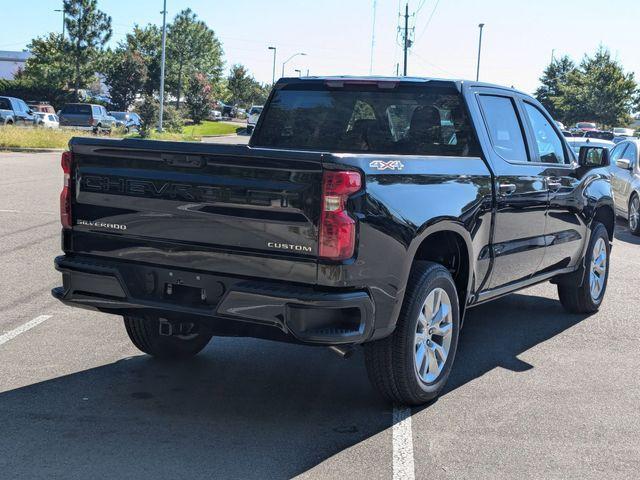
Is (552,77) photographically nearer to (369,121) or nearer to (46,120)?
(46,120)

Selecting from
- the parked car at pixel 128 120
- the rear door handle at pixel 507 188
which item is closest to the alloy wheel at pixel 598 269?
the rear door handle at pixel 507 188

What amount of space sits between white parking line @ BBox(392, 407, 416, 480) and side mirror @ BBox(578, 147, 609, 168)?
346cm

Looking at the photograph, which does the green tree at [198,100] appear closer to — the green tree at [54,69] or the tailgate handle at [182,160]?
the green tree at [54,69]

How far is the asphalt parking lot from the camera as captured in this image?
4391mm

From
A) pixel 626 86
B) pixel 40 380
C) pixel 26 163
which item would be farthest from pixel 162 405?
pixel 626 86

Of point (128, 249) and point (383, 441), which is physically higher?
point (128, 249)

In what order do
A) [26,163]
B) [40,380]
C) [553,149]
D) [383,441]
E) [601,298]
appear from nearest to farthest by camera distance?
[383,441] → [40,380] → [553,149] → [601,298] → [26,163]

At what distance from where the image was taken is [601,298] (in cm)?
848

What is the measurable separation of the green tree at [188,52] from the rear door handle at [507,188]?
8114 centimetres

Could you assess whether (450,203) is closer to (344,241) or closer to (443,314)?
(443,314)

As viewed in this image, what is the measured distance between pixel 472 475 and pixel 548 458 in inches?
19.7

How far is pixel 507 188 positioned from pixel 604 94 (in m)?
66.7

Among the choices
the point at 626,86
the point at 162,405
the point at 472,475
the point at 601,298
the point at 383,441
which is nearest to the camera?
the point at 472,475

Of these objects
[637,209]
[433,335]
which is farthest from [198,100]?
[433,335]
